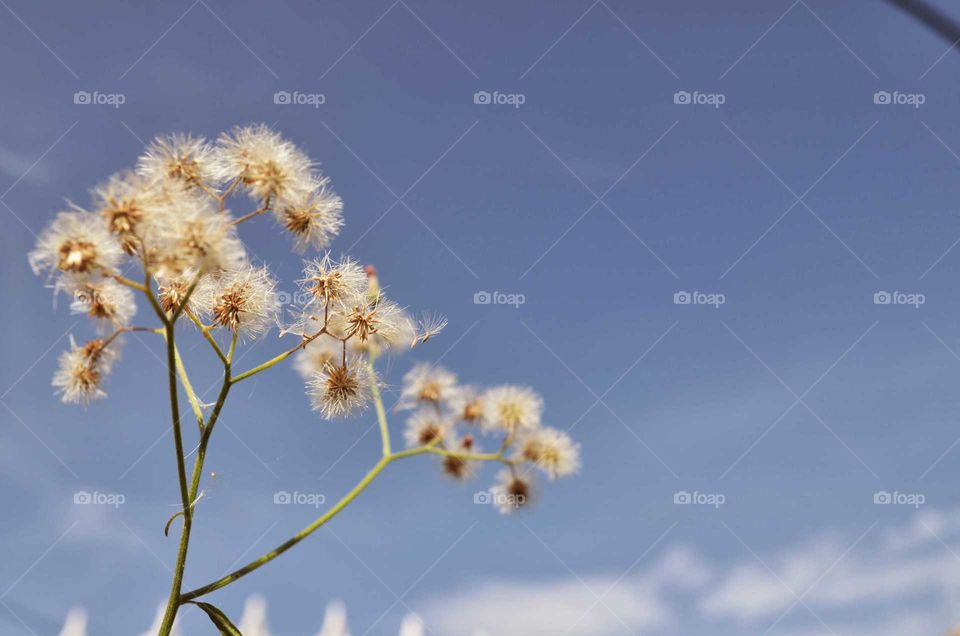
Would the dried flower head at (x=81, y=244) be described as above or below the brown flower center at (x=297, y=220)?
below

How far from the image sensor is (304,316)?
2021 mm

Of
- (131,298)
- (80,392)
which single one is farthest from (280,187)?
(80,392)

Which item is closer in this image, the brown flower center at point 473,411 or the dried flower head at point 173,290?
the brown flower center at point 473,411

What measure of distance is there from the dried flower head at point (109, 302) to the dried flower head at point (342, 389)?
1.67 feet

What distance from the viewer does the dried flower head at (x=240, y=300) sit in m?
2.01

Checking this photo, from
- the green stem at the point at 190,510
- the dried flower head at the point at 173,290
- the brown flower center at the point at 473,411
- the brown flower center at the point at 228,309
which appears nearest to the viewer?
the green stem at the point at 190,510

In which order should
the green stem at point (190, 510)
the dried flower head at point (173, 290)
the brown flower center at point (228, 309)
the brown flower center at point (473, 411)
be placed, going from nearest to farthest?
1. the green stem at point (190, 510)
2. the brown flower center at point (473, 411)
3. the dried flower head at point (173, 290)
4. the brown flower center at point (228, 309)

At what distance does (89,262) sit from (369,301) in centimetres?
66

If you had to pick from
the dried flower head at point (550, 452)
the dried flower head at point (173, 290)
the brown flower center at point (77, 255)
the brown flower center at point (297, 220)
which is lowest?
the dried flower head at point (550, 452)

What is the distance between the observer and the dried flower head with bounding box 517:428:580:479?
5.63ft

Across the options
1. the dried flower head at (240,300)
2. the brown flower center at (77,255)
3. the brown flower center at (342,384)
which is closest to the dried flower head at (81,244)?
the brown flower center at (77,255)

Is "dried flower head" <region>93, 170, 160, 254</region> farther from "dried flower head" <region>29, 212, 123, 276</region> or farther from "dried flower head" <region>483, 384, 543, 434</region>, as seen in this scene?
"dried flower head" <region>483, 384, 543, 434</region>

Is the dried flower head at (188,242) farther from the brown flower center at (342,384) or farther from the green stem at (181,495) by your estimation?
the brown flower center at (342,384)

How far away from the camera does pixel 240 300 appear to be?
202 cm
